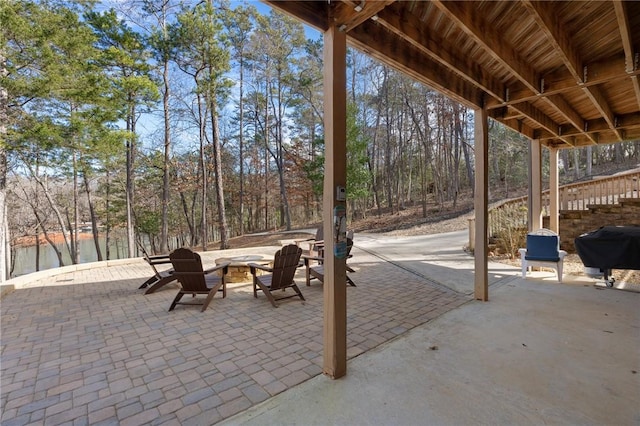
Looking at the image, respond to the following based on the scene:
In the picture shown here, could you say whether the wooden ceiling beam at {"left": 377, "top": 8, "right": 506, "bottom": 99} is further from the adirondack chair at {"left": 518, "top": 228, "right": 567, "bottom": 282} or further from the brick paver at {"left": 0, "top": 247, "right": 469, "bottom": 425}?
the adirondack chair at {"left": 518, "top": 228, "right": 567, "bottom": 282}

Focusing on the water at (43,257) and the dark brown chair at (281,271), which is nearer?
the dark brown chair at (281,271)

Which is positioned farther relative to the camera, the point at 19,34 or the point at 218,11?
the point at 218,11

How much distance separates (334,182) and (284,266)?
2.13m

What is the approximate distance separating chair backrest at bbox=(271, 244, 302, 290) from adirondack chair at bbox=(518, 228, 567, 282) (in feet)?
13.5

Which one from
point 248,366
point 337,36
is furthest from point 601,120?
point 248,366

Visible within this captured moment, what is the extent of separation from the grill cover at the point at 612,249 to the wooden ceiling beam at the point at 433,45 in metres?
2.71

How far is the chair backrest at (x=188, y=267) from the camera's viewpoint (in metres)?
3.76

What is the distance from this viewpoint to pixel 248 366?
2.41 m

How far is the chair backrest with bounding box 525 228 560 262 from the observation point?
16.3 feet

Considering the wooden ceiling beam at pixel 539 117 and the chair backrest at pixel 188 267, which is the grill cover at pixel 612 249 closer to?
the wooden ceiling beam at pixel 539 117

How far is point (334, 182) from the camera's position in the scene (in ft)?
7.11

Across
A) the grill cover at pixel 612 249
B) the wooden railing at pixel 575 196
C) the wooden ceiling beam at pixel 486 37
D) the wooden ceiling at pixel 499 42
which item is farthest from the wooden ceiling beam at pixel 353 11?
the wooden railing at pixel 575 196

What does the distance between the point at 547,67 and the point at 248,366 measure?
4.58 meters

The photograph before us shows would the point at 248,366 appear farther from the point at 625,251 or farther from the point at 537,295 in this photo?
the point at 625,251
